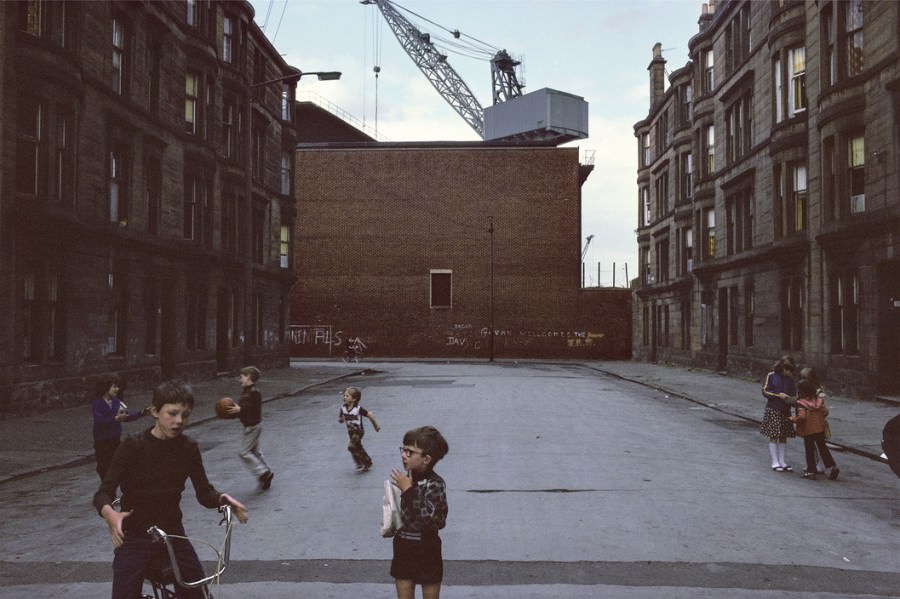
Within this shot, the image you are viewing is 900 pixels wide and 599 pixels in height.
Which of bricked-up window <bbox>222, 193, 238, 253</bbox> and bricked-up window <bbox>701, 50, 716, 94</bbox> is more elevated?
bricked-up window <bbox>701, 50, 716, 94</bbox>

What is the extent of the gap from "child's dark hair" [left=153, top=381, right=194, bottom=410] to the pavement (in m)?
7.53

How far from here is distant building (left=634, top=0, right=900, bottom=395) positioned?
68.6ft

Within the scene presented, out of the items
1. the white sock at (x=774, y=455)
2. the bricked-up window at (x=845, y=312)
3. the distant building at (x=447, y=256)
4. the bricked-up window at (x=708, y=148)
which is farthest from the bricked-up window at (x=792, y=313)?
the distant building at (x=447, y=256)

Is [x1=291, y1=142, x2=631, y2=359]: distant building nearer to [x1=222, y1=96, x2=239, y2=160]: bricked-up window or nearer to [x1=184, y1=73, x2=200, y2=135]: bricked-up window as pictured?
[x1=222, y1=96, x2=239, y2=160]: bricked-up window

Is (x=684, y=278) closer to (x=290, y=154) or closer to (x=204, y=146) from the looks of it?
(x=290, y=154)

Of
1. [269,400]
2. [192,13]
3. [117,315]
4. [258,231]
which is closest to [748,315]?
[269,400]

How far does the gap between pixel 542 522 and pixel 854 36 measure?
19.8 m

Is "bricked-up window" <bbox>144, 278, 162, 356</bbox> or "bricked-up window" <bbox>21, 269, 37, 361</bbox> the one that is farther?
"bricked-up window" <bbox>144, 278, 162, 356</bbox>

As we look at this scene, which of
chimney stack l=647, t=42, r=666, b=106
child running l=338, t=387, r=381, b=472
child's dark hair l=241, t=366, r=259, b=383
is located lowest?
child running l=338, t=387, r=381, b=472

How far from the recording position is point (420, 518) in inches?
177

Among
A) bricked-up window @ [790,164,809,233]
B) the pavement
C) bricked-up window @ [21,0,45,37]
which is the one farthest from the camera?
bricked-up window @ [790,164,809,233]

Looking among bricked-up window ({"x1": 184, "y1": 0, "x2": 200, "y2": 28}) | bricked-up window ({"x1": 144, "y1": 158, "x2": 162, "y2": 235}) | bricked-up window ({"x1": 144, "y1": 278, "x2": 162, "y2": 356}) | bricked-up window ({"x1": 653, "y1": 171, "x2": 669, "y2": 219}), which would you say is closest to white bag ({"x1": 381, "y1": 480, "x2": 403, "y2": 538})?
bricked-up window ({"x1": 144, "y1": 278, "x2": 162, "y2": 356})

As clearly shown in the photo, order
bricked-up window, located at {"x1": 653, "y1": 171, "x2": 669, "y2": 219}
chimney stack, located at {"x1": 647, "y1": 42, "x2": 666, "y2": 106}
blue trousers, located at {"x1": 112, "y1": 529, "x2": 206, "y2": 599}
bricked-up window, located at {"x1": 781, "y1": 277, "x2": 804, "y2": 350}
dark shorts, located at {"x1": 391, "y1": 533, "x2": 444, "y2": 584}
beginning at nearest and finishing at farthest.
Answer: blue trousers, located at {"x1": 112, "y1": 529, "x2": 206, "y2": 599}, dark shorts, located at {"x1": 391, "y1": 533, "x2": 444, "y2": 584}, bricked-up window, located at {"x1": 781, "y1": 277, "x2": 804, "y2": 350}, bricked-up window, located at {"x1": 653, "y1": 171, "x2": 669, "y2": 219}, chimney stack, located at {"x1": 647, "y1": 42, "x2": 666, "y2": 106}

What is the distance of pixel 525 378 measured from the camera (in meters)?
31.6
